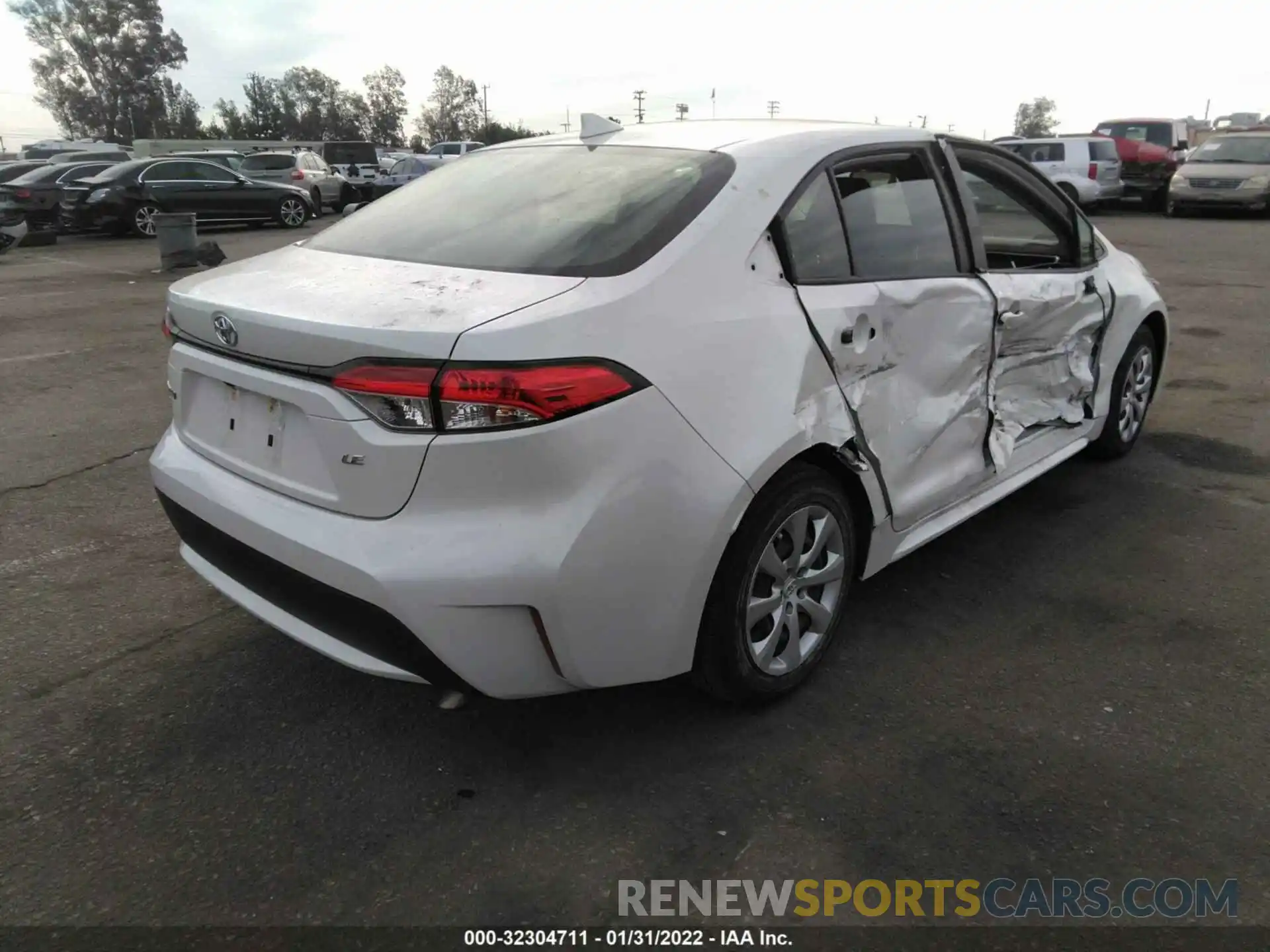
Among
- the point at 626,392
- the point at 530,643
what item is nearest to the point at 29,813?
the point at 530,643

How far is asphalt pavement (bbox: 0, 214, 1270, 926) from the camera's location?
89.1 inches

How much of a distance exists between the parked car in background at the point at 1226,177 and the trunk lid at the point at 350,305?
21.9m

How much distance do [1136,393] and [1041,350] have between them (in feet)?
4.66

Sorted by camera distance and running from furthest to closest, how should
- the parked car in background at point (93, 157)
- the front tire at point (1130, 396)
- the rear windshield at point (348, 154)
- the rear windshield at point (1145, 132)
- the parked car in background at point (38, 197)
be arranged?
the rear windshield at point (348, 154), the parked car in background at point (93, 157), the rear windshield at point (1145, 132), the parked car in background at point (38, 197), the front tire at point (1130, 396)

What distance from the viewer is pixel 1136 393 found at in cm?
501

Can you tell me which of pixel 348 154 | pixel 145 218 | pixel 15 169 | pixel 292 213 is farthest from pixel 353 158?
pixel 145 218

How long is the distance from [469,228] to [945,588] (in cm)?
221

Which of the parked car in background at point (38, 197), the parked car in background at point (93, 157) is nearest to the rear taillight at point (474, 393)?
the parked car in background at point (38, 197)

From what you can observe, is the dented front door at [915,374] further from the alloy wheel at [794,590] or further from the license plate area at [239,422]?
the license plate area at [239,422]

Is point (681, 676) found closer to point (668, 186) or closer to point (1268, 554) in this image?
point (668, 186)

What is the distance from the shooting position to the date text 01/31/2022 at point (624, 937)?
209 centimetres

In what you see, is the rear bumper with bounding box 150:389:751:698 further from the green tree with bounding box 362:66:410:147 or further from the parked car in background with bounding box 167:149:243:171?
the green tree with bounding box 362:66:410:147

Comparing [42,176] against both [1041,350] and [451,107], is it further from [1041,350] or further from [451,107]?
[451,107]

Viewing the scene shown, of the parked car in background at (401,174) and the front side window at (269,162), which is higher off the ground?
the front side window at (269,162)
